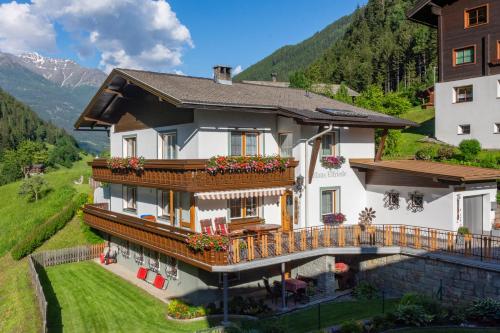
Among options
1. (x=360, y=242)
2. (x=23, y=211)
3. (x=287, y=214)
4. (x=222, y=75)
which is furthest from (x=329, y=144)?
(x=23, y=211)

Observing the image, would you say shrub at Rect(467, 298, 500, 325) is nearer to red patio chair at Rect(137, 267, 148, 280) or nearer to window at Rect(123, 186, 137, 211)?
red patio chair at Rect(137, 267, 148, 280)

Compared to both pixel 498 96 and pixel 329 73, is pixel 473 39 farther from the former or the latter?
pixel 329 73

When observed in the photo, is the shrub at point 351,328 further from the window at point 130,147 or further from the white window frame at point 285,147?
the window at point 130,147

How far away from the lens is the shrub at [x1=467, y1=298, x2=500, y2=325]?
13.4 metres

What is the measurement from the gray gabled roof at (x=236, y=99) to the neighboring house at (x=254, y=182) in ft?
0.23

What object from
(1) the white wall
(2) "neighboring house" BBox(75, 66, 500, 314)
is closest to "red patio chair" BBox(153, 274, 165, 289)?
(2) "neighboring house" BBox(75, 66, 500, 314)

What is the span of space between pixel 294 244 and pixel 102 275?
1210 centimetres

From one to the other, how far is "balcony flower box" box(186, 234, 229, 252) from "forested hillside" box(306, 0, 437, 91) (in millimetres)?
60027

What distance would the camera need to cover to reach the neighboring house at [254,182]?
18.2 metres

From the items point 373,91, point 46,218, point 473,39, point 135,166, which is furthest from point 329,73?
point 135,166

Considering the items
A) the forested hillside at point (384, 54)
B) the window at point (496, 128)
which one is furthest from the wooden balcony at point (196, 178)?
the forested hillside at point (384, 54)

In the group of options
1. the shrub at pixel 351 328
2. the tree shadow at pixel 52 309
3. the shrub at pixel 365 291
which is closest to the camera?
the shrub at pixel 351 328

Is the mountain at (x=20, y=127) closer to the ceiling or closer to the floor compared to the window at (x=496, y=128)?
closer to the ceiling

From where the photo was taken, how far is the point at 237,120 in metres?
20.6
